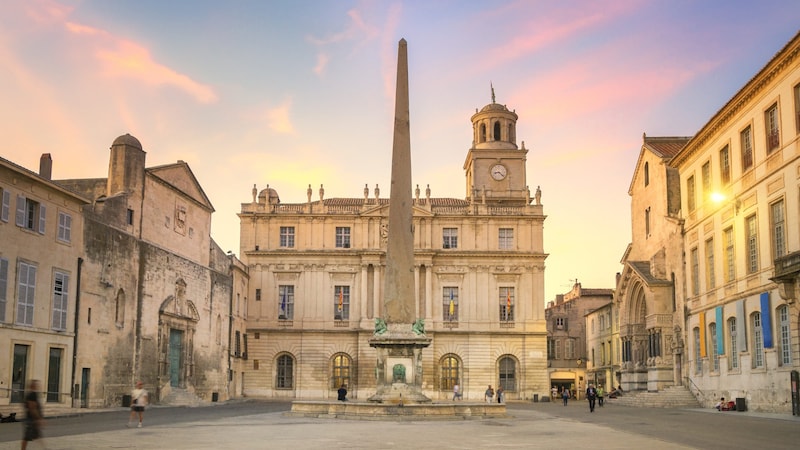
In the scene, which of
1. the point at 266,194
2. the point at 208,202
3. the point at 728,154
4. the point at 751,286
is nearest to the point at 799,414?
the point at 751,286

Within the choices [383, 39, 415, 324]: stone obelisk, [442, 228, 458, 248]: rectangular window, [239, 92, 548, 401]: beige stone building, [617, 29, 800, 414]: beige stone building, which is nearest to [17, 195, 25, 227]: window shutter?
[383, 39, 415, 324]: stone obelisk

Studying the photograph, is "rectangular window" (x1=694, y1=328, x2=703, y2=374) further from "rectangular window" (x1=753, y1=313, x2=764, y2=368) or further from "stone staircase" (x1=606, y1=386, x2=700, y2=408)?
"rectangular window" (x1=753, y1=313, x2=764, y2=368)

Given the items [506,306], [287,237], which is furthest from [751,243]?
[287,237]

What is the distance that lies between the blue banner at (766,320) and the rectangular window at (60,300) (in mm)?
24540

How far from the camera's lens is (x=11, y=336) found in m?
27.3

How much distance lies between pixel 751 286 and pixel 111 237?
2474 cm

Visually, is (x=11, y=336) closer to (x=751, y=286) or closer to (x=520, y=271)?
(x=751, y=286)

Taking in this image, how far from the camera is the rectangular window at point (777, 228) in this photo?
28.4 meters

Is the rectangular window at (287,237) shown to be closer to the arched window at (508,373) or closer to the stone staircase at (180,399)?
the arched window at (508,373)

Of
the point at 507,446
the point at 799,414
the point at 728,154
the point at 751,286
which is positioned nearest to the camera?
the point at 507,446

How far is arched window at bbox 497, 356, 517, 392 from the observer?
56.0 m

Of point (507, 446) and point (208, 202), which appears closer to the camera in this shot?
point (507, 446)

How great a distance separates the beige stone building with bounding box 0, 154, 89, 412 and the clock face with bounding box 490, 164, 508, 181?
38876 mm

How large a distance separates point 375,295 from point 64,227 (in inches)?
1115
